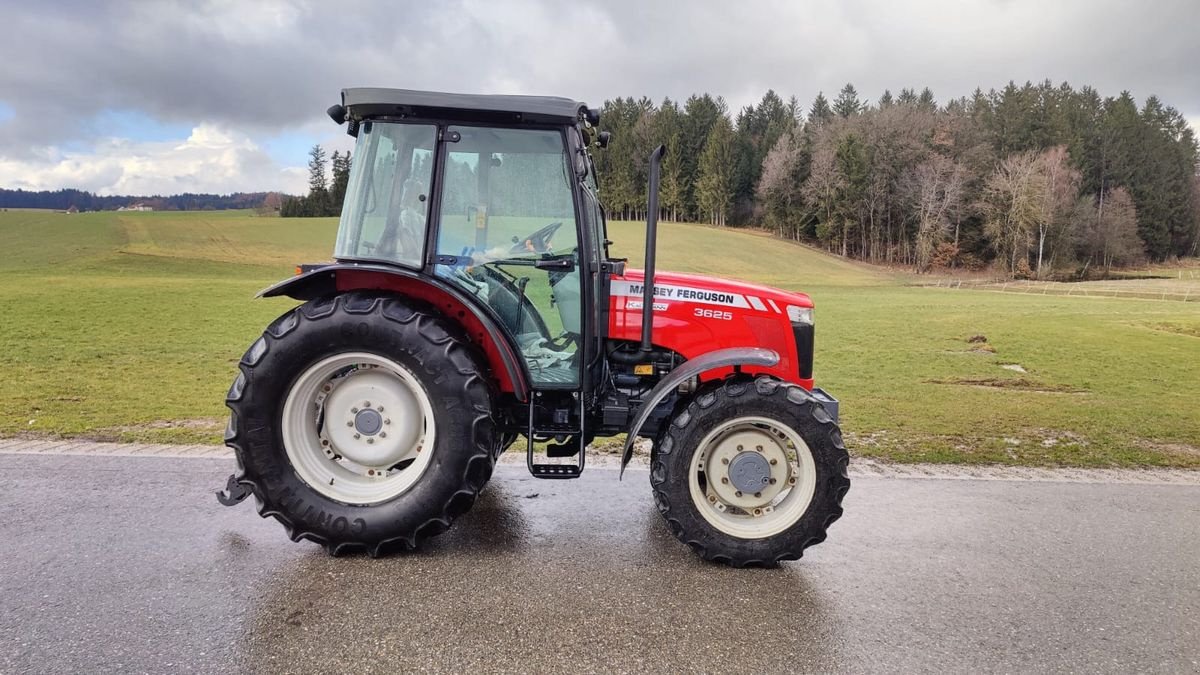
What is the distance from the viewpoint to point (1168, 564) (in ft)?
12.7

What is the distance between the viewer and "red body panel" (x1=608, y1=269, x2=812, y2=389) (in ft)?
13.3

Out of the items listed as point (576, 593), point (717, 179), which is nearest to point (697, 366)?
point (576, 593)

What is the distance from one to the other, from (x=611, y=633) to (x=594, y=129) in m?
2.78

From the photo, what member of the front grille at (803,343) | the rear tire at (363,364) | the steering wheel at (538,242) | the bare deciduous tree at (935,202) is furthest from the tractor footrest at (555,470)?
the bare deciduous tree at (935,202)

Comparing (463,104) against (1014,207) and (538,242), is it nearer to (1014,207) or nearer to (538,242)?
(538,242)

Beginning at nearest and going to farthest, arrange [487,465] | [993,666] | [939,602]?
[993,666], [939,602], [487,465]

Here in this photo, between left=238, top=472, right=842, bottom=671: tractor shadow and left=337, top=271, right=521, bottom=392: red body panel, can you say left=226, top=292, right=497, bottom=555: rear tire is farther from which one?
left=238, top=472, right=842, bottom=671: tractor shadow

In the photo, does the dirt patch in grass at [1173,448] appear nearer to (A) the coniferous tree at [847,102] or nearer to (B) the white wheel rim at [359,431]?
(B) the white wheel rim at [359,431]

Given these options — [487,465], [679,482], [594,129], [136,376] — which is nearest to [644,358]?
[679,482]

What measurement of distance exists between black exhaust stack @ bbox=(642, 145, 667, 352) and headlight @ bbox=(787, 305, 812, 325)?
0.87 meters

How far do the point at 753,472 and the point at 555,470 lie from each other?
105cm

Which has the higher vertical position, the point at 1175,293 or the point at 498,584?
the point at 1175,293

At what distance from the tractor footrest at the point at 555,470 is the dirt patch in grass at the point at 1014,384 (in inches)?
326

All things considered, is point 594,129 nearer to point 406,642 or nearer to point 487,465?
point 487,465
